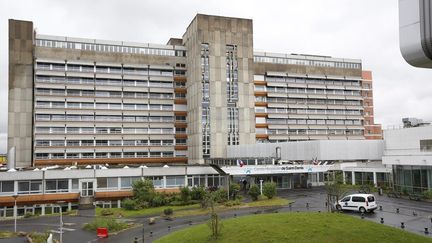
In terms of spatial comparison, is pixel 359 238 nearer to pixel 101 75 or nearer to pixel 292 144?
pixel 292 144

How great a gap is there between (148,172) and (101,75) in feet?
150

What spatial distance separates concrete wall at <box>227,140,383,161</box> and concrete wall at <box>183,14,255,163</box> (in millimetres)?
13521

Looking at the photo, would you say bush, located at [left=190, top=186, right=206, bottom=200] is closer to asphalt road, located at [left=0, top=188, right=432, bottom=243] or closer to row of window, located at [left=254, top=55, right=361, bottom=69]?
asphalt road, located at [left=0, top=188, right=432, bottom=243]

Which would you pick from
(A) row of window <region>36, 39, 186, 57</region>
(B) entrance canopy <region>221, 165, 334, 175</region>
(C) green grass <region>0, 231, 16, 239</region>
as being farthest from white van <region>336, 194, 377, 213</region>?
(A) row of window <region>36, 39, 186, 57</region>

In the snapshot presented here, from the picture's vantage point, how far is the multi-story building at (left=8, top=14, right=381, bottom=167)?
94062mm

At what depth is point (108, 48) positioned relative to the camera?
102438 millimetres

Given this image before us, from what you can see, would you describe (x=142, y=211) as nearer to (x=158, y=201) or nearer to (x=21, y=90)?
(x=158, y=201)

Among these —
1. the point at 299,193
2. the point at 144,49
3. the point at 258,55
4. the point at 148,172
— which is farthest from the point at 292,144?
the point at 144,49

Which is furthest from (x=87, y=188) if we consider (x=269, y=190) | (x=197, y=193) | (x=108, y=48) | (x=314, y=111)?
(x=314, y=111)

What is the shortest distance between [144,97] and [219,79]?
20.9 metres

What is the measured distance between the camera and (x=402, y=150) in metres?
61.6

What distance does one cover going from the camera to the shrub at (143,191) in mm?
54594

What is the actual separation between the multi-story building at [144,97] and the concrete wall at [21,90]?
21 cm

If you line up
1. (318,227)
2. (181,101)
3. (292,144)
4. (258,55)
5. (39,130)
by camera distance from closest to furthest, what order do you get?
→ (318,227), (292,144), (39,130), (181,101), (258,55)
